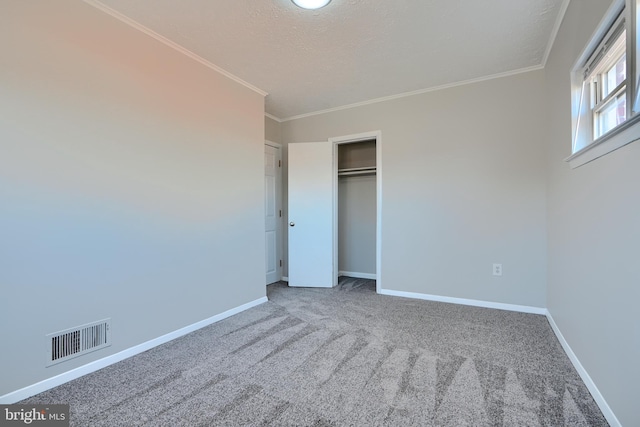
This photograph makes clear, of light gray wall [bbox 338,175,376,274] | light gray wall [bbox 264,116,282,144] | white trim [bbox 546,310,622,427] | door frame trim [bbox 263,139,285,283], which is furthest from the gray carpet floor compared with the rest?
light gray wall [bbox 264,116,282,144]

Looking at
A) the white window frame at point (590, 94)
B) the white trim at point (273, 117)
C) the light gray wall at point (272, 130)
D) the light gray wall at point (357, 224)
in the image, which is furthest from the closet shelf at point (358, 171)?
the white window frame at point (590, 94)

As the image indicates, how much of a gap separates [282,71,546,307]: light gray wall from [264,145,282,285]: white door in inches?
50.2

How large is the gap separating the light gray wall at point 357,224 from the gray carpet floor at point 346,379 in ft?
6.08

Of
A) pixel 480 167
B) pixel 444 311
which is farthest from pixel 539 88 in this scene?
pixel 444 311

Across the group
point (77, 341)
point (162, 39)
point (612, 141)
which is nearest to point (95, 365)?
point (77, 341)

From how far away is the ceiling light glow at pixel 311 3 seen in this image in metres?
1.98

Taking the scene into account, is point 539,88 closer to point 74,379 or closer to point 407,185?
point 407,185

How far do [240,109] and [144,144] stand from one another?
1168 millimetres

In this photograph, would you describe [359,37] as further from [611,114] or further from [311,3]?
[611,114]

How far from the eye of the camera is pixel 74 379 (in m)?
1.89

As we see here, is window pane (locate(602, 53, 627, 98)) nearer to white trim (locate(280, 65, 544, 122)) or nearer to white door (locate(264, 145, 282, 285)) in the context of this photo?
white trim (locate(280, 65, 544, 122))

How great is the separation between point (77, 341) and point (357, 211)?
367 centimetres

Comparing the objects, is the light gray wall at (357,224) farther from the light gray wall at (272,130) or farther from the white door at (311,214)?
the light gray wall at (272,130)

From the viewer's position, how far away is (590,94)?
1.98 meters
